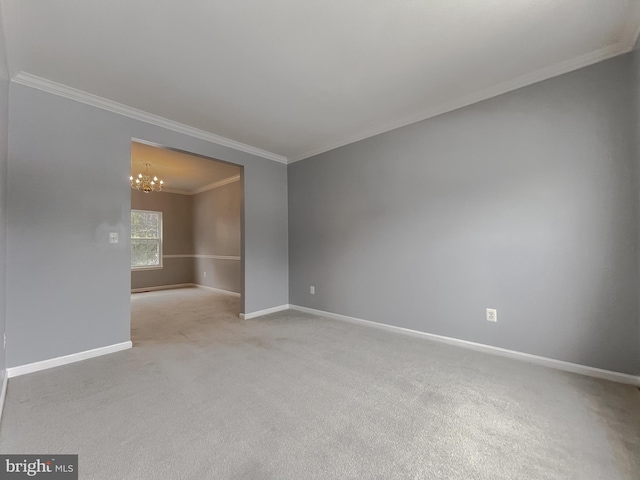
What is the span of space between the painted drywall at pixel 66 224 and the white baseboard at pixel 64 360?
4cm

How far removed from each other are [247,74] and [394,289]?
2.79 meters

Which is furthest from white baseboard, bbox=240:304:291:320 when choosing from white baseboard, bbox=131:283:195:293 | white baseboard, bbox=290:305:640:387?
white baseboard, bbox=131:283:195:293

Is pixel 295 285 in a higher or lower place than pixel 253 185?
lower

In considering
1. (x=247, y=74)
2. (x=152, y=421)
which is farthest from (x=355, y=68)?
(x=152, y=421)

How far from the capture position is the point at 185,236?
749 cm

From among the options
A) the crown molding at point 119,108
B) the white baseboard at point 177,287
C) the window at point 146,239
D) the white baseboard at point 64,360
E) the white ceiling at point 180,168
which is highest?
the white ceiling at point 180,168

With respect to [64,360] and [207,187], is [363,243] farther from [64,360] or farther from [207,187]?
[207,187]

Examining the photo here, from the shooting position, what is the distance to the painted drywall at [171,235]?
669 centimetres

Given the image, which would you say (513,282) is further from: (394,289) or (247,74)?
(247,74)

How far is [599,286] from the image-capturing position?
7.14 feet

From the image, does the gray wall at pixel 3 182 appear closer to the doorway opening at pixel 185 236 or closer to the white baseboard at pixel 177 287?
the doorway opening at pixel 185 236

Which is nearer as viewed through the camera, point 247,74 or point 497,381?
point 497,381

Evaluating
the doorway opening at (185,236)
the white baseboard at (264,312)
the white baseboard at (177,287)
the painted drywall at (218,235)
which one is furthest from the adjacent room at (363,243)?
the white baseboard at (177,287)

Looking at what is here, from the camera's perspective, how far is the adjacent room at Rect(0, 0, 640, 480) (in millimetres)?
1520
